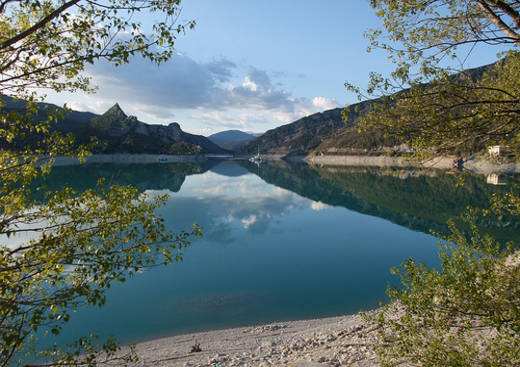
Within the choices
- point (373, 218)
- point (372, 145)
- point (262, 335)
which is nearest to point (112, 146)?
point (372, 145)

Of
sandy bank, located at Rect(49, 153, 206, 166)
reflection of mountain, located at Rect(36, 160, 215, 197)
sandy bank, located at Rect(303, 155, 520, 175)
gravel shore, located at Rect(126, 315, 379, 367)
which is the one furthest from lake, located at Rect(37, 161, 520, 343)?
sandy bank, located at Rect(49, 153, 206, 166)

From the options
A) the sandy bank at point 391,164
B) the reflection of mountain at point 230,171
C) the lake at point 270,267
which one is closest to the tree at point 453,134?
the lake at point 270,267

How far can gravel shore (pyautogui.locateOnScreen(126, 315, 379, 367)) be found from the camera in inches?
306

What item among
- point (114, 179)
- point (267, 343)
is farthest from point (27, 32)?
point (114, 179)

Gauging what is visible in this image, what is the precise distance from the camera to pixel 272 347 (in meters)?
9.55

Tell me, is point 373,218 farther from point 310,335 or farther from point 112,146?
point 112,146

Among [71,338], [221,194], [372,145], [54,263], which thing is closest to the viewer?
[54,263]

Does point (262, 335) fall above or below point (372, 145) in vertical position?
below

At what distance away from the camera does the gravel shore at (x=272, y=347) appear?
7781mm

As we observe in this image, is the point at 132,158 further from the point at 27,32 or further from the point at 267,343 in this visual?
the point at 27,32

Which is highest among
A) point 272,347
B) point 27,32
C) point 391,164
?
point 27,32

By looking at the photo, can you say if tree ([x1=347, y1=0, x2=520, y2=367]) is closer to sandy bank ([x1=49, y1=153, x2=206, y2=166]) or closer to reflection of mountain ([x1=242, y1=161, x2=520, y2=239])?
reflection of mountain ([x1=242, y1=161, x2=520, y2=239])

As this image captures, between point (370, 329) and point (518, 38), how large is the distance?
8.13 m

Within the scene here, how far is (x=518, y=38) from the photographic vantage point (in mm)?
5305
